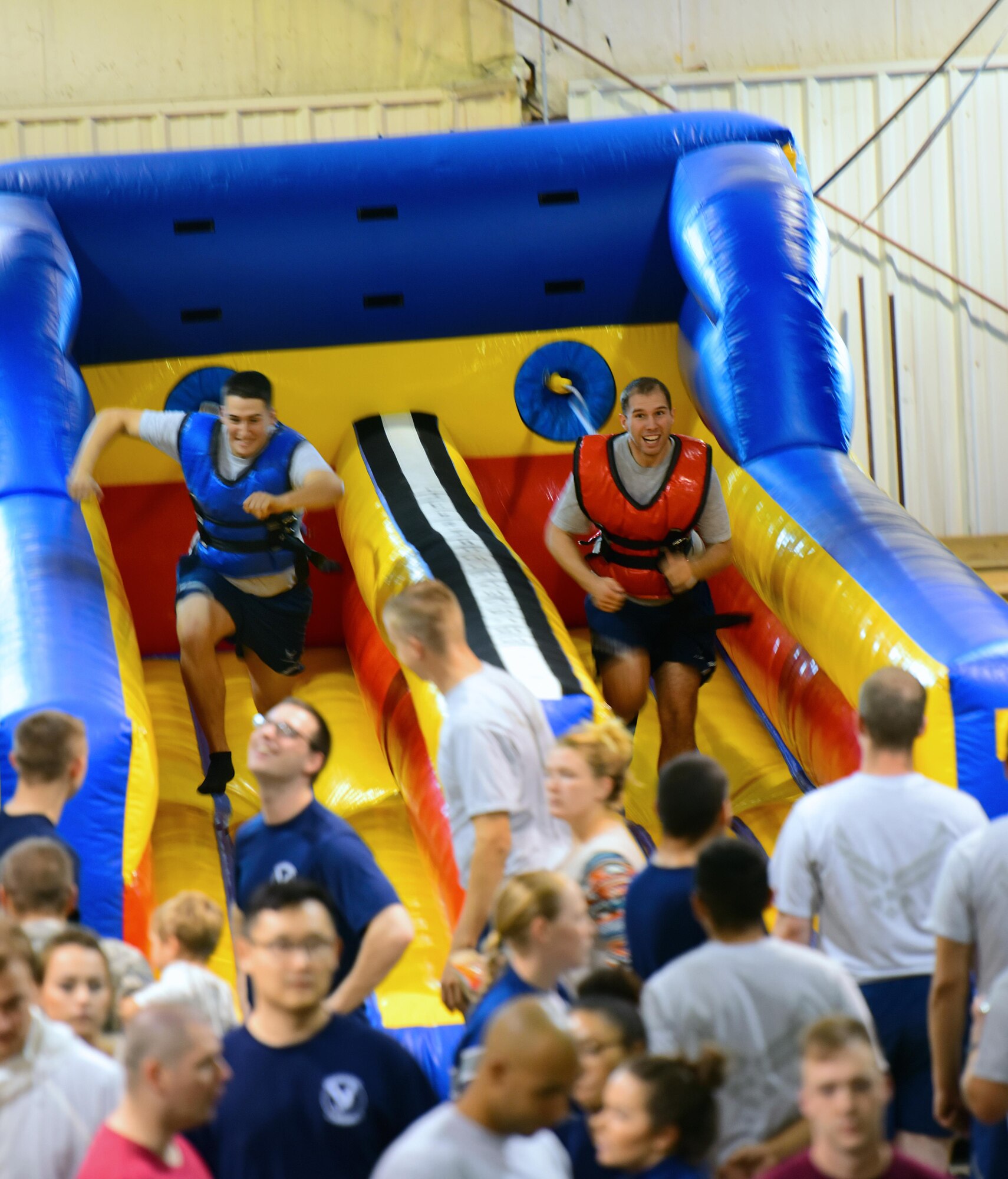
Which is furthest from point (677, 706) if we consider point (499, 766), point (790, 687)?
point (499, 766)

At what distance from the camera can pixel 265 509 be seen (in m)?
3.39

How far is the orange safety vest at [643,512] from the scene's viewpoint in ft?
11.9

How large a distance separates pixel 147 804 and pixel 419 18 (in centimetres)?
433

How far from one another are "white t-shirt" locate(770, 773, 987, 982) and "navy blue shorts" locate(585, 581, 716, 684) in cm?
125

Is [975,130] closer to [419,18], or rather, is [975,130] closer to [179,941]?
[419,18]

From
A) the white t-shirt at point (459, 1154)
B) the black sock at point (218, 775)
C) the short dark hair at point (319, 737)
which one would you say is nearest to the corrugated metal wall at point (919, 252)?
the black sock at point (218, 775)

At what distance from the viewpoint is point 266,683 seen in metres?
3.79

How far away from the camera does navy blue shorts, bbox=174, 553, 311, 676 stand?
3.65 m

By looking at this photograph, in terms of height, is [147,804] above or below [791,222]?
below

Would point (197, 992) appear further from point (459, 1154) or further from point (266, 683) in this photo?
point (266, 683)

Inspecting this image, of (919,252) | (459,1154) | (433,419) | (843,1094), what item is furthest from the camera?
(919,252)

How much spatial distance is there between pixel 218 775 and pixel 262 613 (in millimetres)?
357

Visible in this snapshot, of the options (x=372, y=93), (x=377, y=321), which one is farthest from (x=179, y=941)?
(x=372, y=93)

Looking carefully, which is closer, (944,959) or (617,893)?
(944,959)
